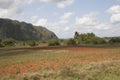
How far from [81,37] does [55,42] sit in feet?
49.7

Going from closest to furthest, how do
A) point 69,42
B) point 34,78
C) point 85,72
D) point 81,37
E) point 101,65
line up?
1. point 34,78
2. point 85,72
3. point 101,65
4. point 69,42
5. point 81,37

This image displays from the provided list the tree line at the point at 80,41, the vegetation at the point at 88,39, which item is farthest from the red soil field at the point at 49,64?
the vegetation at the point at 88,39

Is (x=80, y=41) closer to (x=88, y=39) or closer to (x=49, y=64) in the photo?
(x=88, y=39)

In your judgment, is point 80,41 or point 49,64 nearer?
point 49,64

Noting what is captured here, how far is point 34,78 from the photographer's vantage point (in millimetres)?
17844

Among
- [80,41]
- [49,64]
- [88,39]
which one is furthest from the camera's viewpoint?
[80,41]

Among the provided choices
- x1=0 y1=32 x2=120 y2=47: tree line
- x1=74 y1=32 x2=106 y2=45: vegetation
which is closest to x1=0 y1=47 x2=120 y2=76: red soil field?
x1=0 y1=32 x2=120 y2=47: tree line

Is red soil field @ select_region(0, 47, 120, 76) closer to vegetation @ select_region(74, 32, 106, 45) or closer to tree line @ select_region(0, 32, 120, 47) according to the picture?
tree line @ select_region(0, 32, 120, 47)

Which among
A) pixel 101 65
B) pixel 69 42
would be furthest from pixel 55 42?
pixel 101 65

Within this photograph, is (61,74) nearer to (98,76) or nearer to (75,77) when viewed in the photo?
(75,77)

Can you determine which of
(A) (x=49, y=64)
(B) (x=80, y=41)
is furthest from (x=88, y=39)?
(A) (x=49, y=64)

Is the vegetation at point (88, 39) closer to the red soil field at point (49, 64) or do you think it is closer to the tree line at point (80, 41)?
the tree line at point (80, 41)

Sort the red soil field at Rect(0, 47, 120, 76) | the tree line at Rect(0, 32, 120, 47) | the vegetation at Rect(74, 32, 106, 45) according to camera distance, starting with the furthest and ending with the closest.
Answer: the vegetation at Rect(74, 32, 106, 45)
the tree line at Rect(0, 32, 120, 47)
the red soil field at Rect(0, 47, 120, 76)

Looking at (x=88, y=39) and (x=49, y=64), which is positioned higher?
(x=88, y=39)
